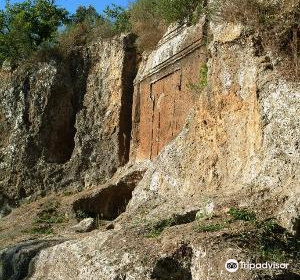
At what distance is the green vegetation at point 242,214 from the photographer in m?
5.83

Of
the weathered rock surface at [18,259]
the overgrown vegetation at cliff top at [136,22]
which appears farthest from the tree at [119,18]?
the weathered rock surface at [18,259]

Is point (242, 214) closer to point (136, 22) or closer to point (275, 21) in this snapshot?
point (275, 21)

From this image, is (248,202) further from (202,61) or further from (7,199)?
(7,199)

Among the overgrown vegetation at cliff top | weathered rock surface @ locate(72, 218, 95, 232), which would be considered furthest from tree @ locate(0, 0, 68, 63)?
weathered rock surface @ locate(72, 218, 95, 232)

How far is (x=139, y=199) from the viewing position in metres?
9.08

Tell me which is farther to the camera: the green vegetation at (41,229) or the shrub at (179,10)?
the shrub at (179,10)

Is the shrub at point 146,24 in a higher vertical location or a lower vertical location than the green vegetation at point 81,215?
higher

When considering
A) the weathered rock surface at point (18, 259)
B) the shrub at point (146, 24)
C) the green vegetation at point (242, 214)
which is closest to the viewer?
the green vegetation at point (242, 214)

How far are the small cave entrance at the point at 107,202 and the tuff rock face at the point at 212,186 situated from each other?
1.19m

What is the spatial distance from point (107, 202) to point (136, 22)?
4339mm

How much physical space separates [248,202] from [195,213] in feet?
2.44

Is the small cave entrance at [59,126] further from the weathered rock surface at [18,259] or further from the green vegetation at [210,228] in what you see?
the green vegetation at [210,228]

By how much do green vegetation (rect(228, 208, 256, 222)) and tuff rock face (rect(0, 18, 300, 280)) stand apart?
0.05 meters

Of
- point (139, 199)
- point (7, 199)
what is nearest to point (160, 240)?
point (139, 199)
